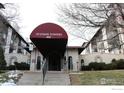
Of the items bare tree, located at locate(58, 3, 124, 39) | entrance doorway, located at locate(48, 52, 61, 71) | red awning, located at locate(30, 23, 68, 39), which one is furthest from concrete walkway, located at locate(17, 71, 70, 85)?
bare tree, located at locate(58, 3, 124, 39)

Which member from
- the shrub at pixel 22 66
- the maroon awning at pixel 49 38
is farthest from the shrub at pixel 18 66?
the maroon awning at pixel 49 38

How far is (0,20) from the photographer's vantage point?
411 centimetres

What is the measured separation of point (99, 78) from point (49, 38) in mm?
1075

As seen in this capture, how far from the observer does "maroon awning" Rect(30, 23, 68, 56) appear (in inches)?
149

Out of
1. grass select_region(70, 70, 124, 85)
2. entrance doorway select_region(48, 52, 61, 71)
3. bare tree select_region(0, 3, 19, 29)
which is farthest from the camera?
bare tree select_region(0, 3, 19, 29)

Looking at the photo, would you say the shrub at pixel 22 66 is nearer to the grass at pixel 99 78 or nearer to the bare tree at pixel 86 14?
the grass at pixel 99 78

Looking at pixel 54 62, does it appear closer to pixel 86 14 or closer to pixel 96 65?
pixel 96 65

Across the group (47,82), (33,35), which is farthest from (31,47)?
(47,82)

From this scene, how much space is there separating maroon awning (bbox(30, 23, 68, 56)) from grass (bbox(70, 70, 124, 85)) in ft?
1.73

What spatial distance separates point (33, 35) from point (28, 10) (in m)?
0.61

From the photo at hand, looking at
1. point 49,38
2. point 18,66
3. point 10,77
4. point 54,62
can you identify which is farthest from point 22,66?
point 49,38

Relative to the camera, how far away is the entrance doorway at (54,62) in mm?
3854

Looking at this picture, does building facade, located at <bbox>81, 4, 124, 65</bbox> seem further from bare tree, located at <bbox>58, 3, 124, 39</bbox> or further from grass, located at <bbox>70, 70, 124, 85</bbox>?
grass, located at <bbox>70, 70, 124, 85</bbox>
